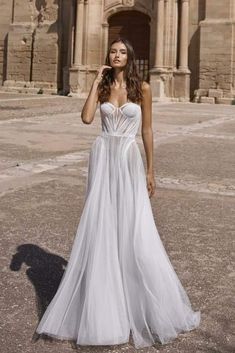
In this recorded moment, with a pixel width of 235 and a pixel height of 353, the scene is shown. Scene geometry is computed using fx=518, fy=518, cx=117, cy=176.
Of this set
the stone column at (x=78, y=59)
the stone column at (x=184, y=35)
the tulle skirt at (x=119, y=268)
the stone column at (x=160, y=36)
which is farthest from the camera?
the stone column at (x=78, y=59)

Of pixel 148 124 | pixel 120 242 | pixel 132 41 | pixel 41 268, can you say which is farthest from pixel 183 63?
pixel 120 242

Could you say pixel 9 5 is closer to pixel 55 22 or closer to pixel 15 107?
pixel 55 22

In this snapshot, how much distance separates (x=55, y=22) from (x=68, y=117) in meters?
13.4

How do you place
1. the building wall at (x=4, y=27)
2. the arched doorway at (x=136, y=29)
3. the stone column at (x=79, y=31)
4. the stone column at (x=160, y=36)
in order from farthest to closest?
1. the building wall at (x=4, y=27)
2. the arched doorway at (x=136, y=29)
3. the stone column at (x=79, y=31)
4. the stone column at (x=160, y=36)

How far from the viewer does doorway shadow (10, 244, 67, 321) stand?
301cm

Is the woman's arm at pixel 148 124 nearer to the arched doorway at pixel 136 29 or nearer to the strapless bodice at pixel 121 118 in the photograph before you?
the strapless bodice at pixel 121 118

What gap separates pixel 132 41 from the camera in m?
24.4

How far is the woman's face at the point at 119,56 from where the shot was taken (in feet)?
8.45

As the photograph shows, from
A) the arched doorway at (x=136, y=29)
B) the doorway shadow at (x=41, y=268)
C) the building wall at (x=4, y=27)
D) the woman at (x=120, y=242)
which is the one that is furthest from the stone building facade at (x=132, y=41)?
the woman at (x=120, y=242)

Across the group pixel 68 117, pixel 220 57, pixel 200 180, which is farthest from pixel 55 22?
pixel 200 180

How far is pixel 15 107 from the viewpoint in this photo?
55.0ft

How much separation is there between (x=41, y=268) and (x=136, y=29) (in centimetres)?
2246

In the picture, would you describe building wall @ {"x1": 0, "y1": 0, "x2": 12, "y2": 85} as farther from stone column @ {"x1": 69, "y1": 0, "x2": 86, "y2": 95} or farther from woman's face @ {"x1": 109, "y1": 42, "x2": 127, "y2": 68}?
woman's face @ {"x1": 109, "y1": 42, "x2": 127, "y2": 68}

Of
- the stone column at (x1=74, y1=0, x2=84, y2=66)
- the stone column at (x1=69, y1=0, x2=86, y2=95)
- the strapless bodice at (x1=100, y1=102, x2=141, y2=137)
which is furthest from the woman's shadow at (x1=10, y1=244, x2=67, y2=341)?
the stone column at (x1=74, y1=0, x2=84, y2=66)
